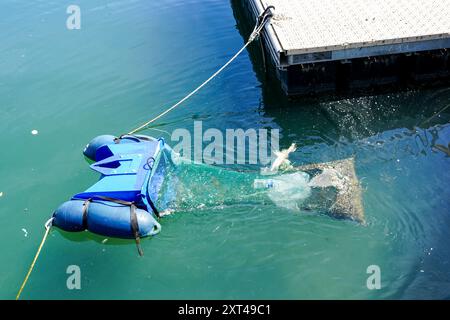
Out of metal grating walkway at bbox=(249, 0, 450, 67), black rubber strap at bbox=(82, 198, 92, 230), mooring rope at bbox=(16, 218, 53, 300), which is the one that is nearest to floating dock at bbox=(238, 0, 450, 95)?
metal grating walkway at bbox=(249, 0, 450, 67)

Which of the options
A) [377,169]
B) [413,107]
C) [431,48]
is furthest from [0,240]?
[431,48]

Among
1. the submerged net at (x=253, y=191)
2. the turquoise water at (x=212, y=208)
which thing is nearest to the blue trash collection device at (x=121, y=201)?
the submerged net at (x=253, y=191)

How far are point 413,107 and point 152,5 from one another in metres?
10.5

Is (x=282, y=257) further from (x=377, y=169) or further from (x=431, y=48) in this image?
(x=431, y=48)

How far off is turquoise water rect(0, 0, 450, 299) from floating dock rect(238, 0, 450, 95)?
524 mm

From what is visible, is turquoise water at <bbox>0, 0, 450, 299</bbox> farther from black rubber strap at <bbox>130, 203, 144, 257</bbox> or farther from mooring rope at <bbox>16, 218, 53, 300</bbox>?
black rubber strap at <bbox>130, 203, 144, 257</bbox>

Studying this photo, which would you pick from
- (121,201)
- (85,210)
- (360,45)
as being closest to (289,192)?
(121,201)

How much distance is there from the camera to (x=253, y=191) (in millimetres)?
8406

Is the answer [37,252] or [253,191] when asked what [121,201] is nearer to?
[37,252]

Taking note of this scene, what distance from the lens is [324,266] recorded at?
741 cm

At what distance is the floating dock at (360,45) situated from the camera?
10.5 m

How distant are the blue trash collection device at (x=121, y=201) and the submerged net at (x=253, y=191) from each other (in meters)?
0.33

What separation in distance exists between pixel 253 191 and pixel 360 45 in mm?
4465

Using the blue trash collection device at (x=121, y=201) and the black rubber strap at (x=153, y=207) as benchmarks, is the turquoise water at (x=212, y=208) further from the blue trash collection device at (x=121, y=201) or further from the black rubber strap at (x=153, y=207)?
the blue trash collection device at (x=121, y=201)
